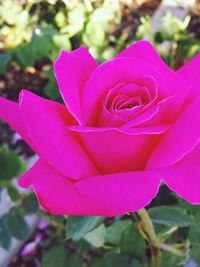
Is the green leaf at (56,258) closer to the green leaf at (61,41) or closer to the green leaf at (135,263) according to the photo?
the green leaf at (135,263)

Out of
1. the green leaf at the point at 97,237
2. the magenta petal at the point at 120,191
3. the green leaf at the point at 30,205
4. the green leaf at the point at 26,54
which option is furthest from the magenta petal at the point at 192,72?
the green leaf at the point at 26,54

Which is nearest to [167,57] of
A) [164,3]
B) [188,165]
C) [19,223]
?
[19,223]

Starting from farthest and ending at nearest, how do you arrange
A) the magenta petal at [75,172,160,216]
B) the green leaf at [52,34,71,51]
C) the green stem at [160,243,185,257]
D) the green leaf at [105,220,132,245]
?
the green leaf at [52,34,71,51] → the green leaf at [105,220,132,245] → the green stem at [160,243,185,257] → the magenta petal at [75,172,160,216]

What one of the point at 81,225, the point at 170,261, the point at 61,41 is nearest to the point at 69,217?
the point at 81,225

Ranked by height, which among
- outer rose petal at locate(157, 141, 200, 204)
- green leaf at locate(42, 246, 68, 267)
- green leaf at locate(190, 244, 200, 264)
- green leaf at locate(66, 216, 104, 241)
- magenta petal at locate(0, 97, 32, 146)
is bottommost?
green leaf at locate(42, 246, 68, 267)

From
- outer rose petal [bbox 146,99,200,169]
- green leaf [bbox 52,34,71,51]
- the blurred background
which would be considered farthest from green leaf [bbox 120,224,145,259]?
green leaf [bbox 52,34,71,51]

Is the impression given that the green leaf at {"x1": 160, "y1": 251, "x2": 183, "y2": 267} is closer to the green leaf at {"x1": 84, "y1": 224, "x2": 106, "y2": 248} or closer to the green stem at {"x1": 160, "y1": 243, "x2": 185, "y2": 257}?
the green stem at {"x1": 160, "y1": 243, "x2": 185, "y2": 257}
